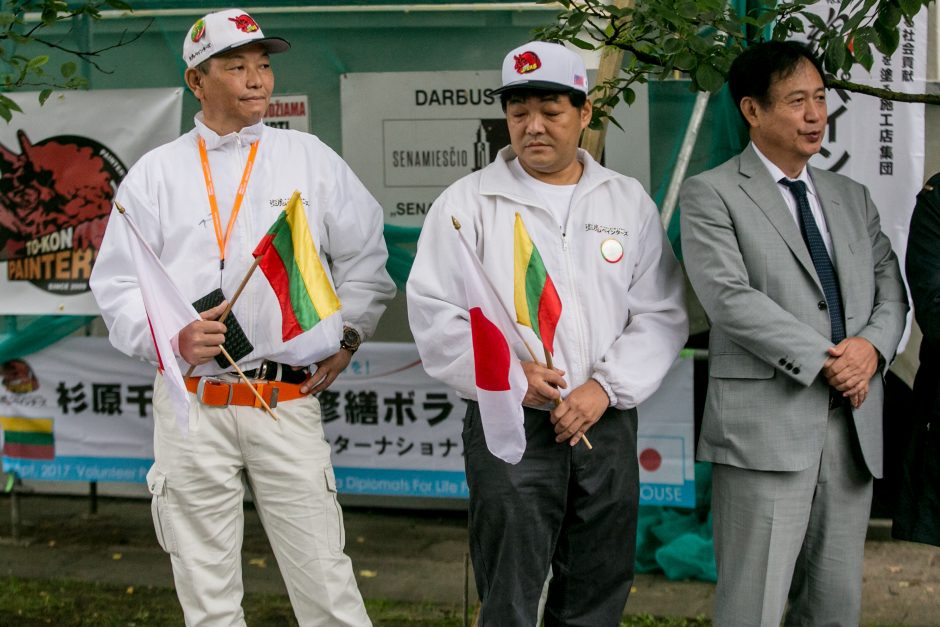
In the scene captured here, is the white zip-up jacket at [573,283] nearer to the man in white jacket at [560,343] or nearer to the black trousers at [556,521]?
the man in white jacket at [560,343]

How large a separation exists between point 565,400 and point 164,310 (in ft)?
4.19

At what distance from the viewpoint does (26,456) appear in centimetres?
585

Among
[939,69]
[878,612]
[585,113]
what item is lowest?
[878,612]

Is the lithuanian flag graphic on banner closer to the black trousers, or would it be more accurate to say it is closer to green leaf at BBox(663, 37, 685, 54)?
the black trousers

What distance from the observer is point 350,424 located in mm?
5602

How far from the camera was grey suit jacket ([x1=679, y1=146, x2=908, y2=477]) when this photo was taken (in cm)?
356

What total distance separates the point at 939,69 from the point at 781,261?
75.3 inches

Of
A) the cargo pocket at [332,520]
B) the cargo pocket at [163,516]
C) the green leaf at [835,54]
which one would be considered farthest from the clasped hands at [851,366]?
the cargo pocket at [163,516]

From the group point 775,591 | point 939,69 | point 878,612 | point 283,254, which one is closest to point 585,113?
point 283,254

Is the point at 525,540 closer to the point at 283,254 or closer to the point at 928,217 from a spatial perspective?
the point at 283,254

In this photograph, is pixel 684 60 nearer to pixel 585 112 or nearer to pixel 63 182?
pixel 585 112

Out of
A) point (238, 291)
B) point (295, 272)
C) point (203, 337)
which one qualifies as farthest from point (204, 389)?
point (295, 272)

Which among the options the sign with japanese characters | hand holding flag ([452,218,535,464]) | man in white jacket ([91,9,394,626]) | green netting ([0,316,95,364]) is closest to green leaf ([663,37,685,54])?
hand holding flag ([452,218,535,464])

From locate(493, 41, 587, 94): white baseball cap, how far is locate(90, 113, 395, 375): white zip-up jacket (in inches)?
31.8
